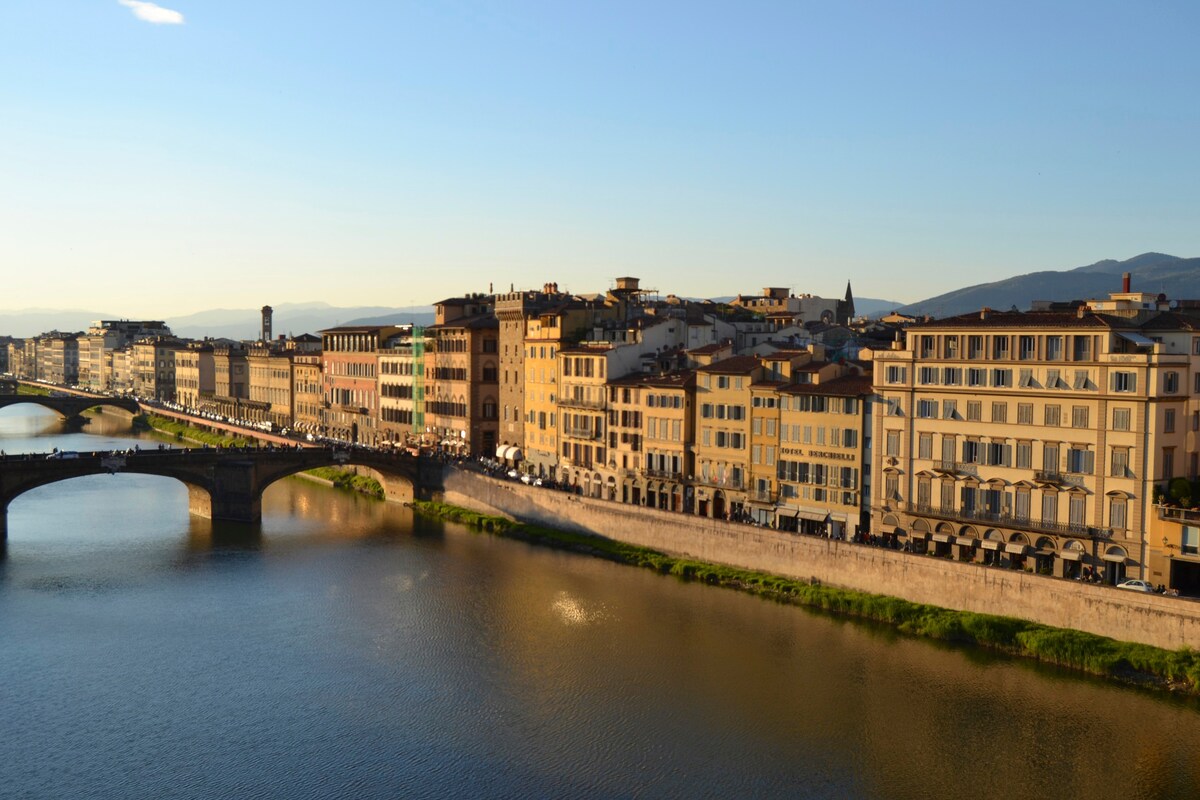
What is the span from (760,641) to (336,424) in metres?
72.1

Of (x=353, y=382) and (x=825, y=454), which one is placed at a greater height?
(x=353, y=382)

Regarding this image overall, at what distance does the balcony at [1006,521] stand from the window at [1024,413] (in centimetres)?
366

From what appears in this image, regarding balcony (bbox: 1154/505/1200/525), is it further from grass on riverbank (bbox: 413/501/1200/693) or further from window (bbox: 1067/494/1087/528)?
grass on riverbank (bbox: 413/501/1200/693)

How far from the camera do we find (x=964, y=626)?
44938 mm

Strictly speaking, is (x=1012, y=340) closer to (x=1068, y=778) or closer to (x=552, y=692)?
(x=1068, y=778)

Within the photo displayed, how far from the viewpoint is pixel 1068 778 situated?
110 feet

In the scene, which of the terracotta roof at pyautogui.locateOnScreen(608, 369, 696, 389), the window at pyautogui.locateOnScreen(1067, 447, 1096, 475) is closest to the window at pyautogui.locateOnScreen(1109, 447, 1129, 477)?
the window at pyautogui.locateOnScreen(1067, 447, 1096, 475)

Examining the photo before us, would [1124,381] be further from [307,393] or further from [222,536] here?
[307,393]

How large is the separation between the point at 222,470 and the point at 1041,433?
45.3 metres

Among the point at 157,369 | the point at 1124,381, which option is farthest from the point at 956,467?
the point at 157,369

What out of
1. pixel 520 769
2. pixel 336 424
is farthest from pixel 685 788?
pixel 336 424

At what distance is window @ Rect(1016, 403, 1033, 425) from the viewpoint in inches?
1872

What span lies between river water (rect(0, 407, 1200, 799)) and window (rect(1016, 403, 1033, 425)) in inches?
373

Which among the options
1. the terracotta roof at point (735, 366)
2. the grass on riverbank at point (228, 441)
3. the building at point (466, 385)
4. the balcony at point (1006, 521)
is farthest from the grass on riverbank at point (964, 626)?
the grass on riverbank at point (228, 441)
